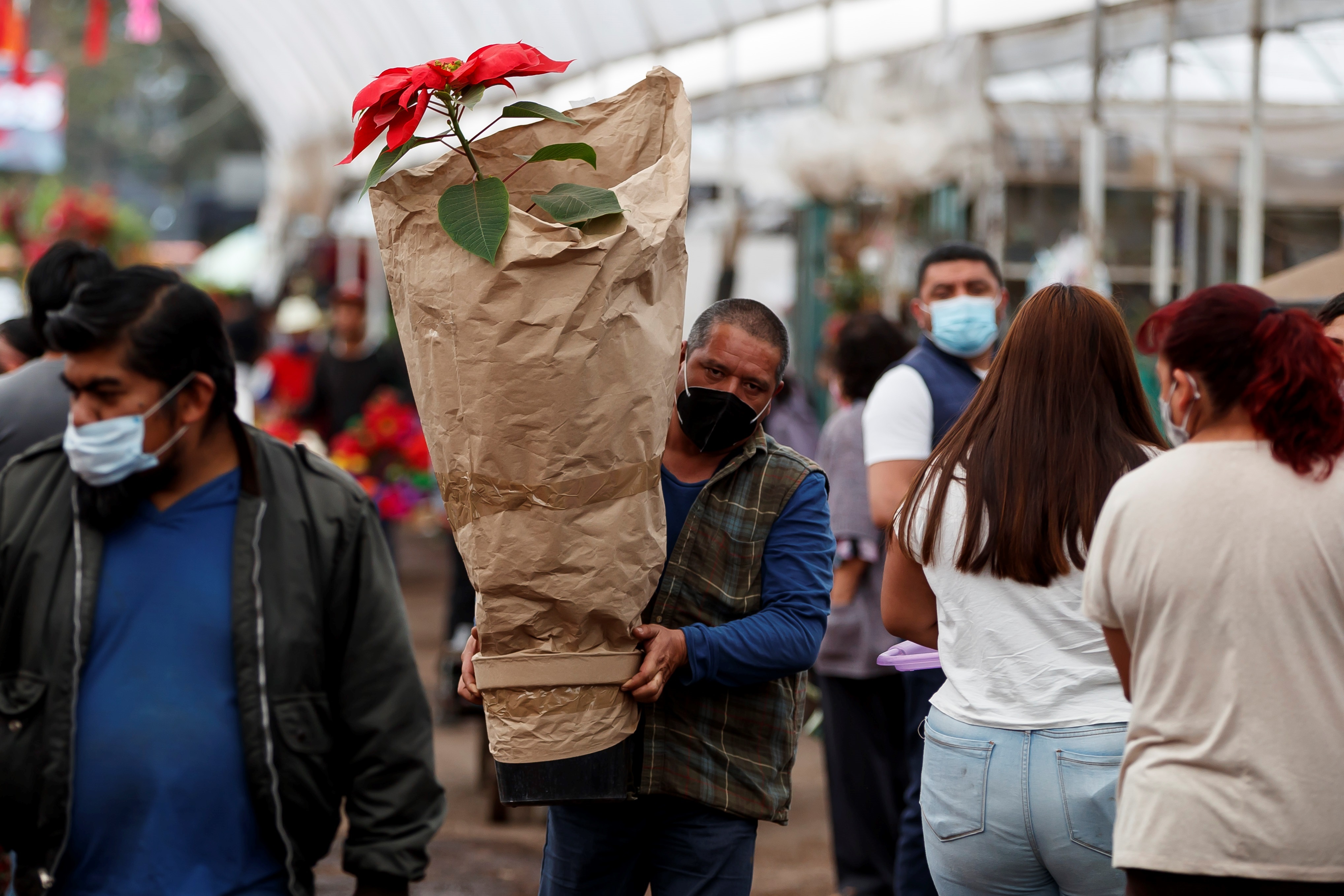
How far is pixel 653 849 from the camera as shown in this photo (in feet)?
8.82

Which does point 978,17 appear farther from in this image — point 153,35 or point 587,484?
point 153,35

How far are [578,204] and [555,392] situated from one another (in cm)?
29

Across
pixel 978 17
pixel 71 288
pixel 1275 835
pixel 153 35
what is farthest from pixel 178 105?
pixel 1275 835

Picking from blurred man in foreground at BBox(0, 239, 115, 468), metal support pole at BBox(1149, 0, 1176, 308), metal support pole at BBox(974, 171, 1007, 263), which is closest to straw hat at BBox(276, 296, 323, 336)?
metal support pole at BBox(974, 171, 1007, 263)

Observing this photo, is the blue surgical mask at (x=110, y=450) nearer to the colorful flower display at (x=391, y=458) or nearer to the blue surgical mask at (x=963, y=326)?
the blue surgical mask at (x=963, y=326)

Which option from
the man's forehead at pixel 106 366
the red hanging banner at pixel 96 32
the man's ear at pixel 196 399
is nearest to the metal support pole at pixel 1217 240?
the man's ear at pixel 196 399

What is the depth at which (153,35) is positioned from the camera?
20359mm

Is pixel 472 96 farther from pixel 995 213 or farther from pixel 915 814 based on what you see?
pixel 995 213

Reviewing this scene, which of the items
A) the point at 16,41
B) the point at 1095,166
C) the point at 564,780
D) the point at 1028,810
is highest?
the point at 16,41

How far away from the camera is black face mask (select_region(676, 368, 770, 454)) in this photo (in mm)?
2688

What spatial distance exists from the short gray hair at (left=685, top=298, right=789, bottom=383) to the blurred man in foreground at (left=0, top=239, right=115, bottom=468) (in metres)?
1.67

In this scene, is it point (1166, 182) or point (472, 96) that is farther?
point (1166, 182)

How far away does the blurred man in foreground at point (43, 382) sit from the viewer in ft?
12.0

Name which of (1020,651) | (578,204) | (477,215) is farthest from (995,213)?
(477,215)
